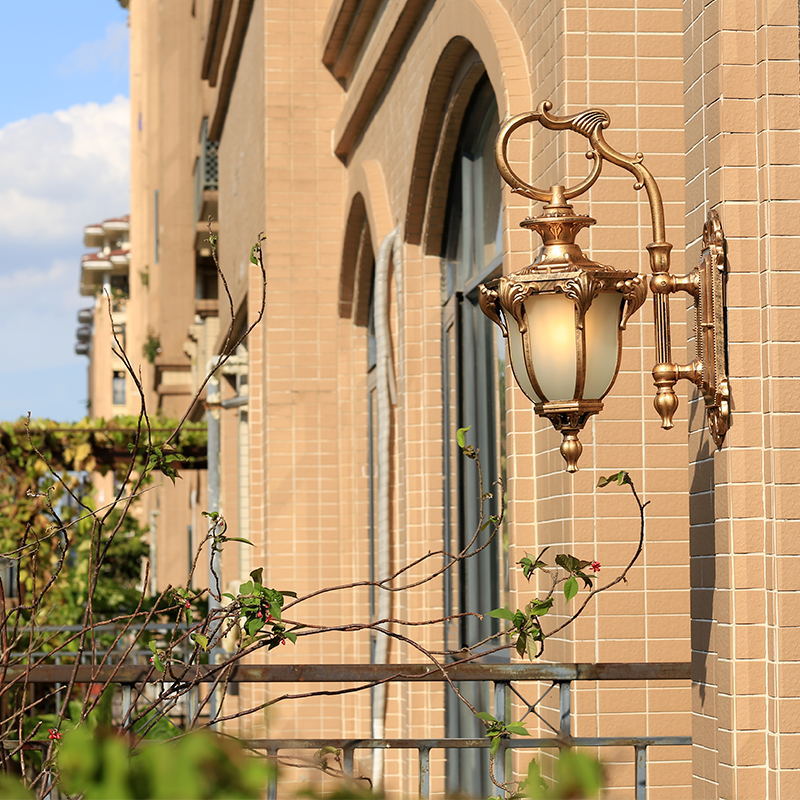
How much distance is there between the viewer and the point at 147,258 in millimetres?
34281

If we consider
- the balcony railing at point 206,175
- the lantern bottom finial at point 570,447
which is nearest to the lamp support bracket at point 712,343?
the lantern bottom finial at point 570,447

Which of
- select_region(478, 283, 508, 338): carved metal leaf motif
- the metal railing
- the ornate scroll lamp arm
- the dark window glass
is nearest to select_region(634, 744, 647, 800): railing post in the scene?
the metal railing

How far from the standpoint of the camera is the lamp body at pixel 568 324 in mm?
3613

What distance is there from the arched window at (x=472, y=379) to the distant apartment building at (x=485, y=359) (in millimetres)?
23

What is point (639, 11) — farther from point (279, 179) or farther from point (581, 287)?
point (279, 179)

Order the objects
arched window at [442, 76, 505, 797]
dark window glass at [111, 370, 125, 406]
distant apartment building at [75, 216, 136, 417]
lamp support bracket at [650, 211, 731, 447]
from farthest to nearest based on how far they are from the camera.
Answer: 1. dark window glass at [111, 370, 125, 406]
2. distant apartment building at [75, 216, 136, 417]
3. arched window at [442, 76, 505, 797]
4. lamp support bracket at [650, 211, 731, 447]

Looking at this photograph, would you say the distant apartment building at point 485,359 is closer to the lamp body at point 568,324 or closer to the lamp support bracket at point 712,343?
the lamp support bracket at point 712,343

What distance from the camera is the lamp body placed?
3.61 m

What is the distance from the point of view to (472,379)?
793cm

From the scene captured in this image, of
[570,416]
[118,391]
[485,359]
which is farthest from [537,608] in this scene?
[118,391]

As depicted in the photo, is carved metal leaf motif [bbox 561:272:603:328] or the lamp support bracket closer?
the lamp support bracket

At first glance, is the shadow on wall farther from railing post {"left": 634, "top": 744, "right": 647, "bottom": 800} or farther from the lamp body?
railing post {"left": 634, "top": 744, "right": 647, "bottom": 800}

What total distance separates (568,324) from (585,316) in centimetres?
4

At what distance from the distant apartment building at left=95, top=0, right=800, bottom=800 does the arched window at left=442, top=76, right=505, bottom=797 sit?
0.07 ft
